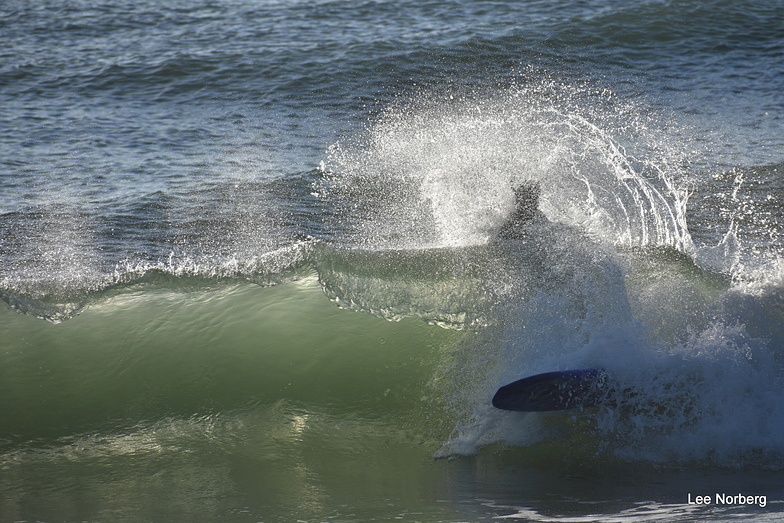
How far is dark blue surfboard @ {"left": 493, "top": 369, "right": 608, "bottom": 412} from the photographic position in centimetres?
398

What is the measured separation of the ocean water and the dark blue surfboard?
14 centimetres

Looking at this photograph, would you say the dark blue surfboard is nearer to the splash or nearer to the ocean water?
the ocean water

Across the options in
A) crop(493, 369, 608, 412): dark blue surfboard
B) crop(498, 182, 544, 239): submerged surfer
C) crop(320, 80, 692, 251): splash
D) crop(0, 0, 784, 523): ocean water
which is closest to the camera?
crop(0, 0, 784, 523): ocean water

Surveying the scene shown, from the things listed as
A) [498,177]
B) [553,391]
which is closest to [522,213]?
[498,177]

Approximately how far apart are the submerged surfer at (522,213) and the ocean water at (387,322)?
0.30ft

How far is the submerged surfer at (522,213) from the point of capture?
213 inches

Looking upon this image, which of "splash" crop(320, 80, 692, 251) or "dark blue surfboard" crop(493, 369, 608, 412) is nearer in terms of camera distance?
"dark blue surfboard" crop(493, 369, 608, 412)

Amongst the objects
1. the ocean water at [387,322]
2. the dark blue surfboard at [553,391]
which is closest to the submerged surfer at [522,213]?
the ocean water at [387,322]

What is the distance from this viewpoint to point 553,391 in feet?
13.2

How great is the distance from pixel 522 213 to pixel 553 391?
182cm

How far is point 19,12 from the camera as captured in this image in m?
18.8

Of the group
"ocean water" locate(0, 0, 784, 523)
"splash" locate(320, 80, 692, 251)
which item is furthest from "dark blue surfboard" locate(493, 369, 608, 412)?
"splash" locate(320, 80, 692, 251)

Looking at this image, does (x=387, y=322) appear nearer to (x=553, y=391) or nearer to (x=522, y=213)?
(x=522, y=213)

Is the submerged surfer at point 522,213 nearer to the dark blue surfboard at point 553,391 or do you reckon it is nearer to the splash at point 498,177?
the splash at point 498,177
